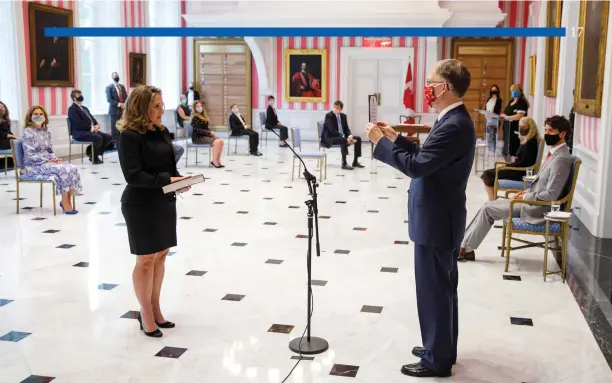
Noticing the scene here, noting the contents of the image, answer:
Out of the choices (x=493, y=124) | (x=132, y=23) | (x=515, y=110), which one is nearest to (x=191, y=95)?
(x=132, y=23)

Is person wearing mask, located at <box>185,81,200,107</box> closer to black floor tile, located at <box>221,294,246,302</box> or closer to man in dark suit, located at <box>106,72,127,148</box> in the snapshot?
man in dark suit, located at <box>106,72,127,148</box>

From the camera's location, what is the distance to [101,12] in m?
15.8

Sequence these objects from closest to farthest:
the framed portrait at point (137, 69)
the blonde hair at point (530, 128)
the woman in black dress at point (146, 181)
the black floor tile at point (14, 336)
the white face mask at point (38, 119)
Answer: the woman in black dress at point (146, 181)
the black floor tile at point (14, 336)
the blonde hair at point (530, 128)
the white face mask at point (38, 119)
the framed portrait at point (137, 69)

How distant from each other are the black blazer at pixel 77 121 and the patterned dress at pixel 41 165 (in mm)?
4401

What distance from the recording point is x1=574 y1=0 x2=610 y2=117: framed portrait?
23.2 feet

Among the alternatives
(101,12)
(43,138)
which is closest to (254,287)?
(43,138)

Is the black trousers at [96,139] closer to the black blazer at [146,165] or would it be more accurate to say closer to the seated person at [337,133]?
the seated person at [337,133]

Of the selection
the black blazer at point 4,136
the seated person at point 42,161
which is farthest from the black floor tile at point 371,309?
the black blazer at point 4,136

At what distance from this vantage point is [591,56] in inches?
299

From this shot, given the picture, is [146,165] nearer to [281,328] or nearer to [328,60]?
[281,328]

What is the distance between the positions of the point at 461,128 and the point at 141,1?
1529cm

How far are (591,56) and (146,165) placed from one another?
567cm

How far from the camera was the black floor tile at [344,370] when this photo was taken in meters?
3.70

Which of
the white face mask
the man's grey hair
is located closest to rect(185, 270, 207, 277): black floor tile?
the man's grey hair
